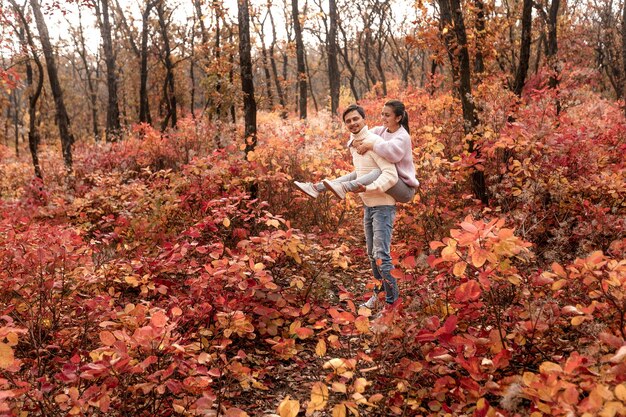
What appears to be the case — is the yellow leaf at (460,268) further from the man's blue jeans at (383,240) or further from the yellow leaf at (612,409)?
the man's blue jeans at (383,240)

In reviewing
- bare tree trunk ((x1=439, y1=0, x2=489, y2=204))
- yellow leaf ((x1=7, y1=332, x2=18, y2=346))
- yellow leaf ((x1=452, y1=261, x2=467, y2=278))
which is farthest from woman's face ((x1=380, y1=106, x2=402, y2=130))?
yellow leaf ((x1=7, y1=332, x2=18, y2=346))

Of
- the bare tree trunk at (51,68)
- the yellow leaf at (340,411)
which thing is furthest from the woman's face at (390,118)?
the bare tree trunk at (51,68)

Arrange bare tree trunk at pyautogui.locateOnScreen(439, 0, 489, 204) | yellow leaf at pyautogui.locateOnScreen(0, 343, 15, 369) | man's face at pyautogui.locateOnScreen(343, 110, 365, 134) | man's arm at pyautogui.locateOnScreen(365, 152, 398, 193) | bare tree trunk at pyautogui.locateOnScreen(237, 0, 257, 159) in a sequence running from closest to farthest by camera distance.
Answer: yellow leaf at pyautogui.locateOnScreen(0, 343, 15, 369)
man's arm at pyautogui.locateOnScreen(365, 152, 398, 193)
man's face at pyautogui.locateOnScreen(343, 110, 365, 134)
bare tree trunk at pyautogui.locateOnScreen(439, 0, 489, 204)
bare tree trunk at pyautogui.locateOnScreen(237, 0, 257, 159)

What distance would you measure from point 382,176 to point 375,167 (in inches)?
7.2

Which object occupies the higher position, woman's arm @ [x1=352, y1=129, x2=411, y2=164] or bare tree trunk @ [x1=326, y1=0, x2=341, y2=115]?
bare tree trunk @ [x1=326, y1=0, x2=341, y2=115]

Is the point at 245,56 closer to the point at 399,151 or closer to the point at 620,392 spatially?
the point at 399,151

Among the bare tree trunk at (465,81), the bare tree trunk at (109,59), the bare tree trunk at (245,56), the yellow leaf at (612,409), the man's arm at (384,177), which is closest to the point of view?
the yellow leaf at (612,409)

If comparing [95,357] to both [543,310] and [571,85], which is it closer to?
[543,310]

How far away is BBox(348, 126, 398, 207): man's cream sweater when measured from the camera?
3.38 m

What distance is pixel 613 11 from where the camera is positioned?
22.2 metres

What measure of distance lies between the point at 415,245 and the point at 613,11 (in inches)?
954

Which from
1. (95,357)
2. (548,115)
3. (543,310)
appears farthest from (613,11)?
(95,357)

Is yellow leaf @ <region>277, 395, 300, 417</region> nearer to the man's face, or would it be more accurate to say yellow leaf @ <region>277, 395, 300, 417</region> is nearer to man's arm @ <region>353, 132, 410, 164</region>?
man's arm @ <region>353, 132, 410, 164</region>

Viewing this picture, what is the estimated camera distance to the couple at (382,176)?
11.1ft
